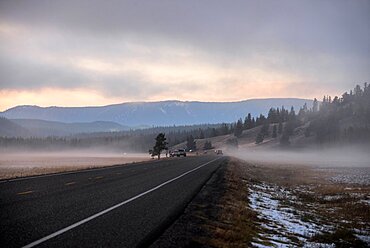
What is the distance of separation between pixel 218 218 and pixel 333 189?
19360 mm

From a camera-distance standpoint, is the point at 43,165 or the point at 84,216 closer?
the point at 84,216

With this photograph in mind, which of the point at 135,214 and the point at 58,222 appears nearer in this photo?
the point at 58,222

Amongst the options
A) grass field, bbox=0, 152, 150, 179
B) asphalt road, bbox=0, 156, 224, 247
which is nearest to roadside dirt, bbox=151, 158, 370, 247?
asphalt road, bbox=0, 156, 224, 247

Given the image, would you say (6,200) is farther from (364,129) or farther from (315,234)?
(364,129)

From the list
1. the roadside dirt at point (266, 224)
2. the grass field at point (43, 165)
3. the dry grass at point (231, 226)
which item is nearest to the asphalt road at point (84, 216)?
the roadside dirt at point (266, 224)

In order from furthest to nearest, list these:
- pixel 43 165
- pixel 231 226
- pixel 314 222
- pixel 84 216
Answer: pixel 43 165
pixel 314 222
pixel 231 226
pixel 84 216

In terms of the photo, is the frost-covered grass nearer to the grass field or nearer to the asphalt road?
the asphalt road

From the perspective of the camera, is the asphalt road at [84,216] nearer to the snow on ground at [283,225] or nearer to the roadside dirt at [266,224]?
the roadside dirt at [266,224]

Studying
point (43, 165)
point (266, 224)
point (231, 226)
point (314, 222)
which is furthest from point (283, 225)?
point (43, 165)

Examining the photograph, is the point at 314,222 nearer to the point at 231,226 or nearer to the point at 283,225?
the point at 283,225

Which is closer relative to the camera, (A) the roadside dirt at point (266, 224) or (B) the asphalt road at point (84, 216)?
(B) the asphalt road at point (84, 216)

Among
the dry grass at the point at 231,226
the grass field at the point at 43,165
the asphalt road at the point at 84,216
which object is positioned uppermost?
the asphalt road at the point at 84,216

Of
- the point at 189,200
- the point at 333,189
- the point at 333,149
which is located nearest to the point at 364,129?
the point at 333,149

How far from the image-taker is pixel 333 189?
94.1ft
